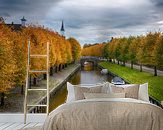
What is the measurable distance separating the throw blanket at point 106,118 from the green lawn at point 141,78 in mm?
2577

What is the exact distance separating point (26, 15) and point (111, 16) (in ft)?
6.47

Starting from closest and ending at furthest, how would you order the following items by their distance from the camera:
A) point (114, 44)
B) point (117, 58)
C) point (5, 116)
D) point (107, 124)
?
point (107, 124)
point (5, 116)
point (114, 44)
point (117, 58)

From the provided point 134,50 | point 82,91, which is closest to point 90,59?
point 134,50

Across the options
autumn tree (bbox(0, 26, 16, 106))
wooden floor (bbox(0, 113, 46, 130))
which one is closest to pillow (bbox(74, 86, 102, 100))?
wooden floor (bbox(0, 113, 46, 130))

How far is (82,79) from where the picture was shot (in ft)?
28.1

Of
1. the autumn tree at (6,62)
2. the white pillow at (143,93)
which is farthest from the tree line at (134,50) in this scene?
the autumn tree at (6,62)

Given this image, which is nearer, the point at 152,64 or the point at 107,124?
the point at 107,124

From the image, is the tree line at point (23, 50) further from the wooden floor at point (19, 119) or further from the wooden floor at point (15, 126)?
the wooden floor at point (15, 126)

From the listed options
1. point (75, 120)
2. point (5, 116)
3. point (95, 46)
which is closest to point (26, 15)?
point (95, 46)

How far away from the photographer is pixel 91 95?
17.9 feet

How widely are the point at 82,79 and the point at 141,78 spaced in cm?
153

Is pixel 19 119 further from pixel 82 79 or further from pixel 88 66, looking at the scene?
pixel 88 66

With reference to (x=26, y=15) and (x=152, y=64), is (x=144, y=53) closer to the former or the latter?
(x=152, y=64)

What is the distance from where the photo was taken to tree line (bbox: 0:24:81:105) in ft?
28.0
